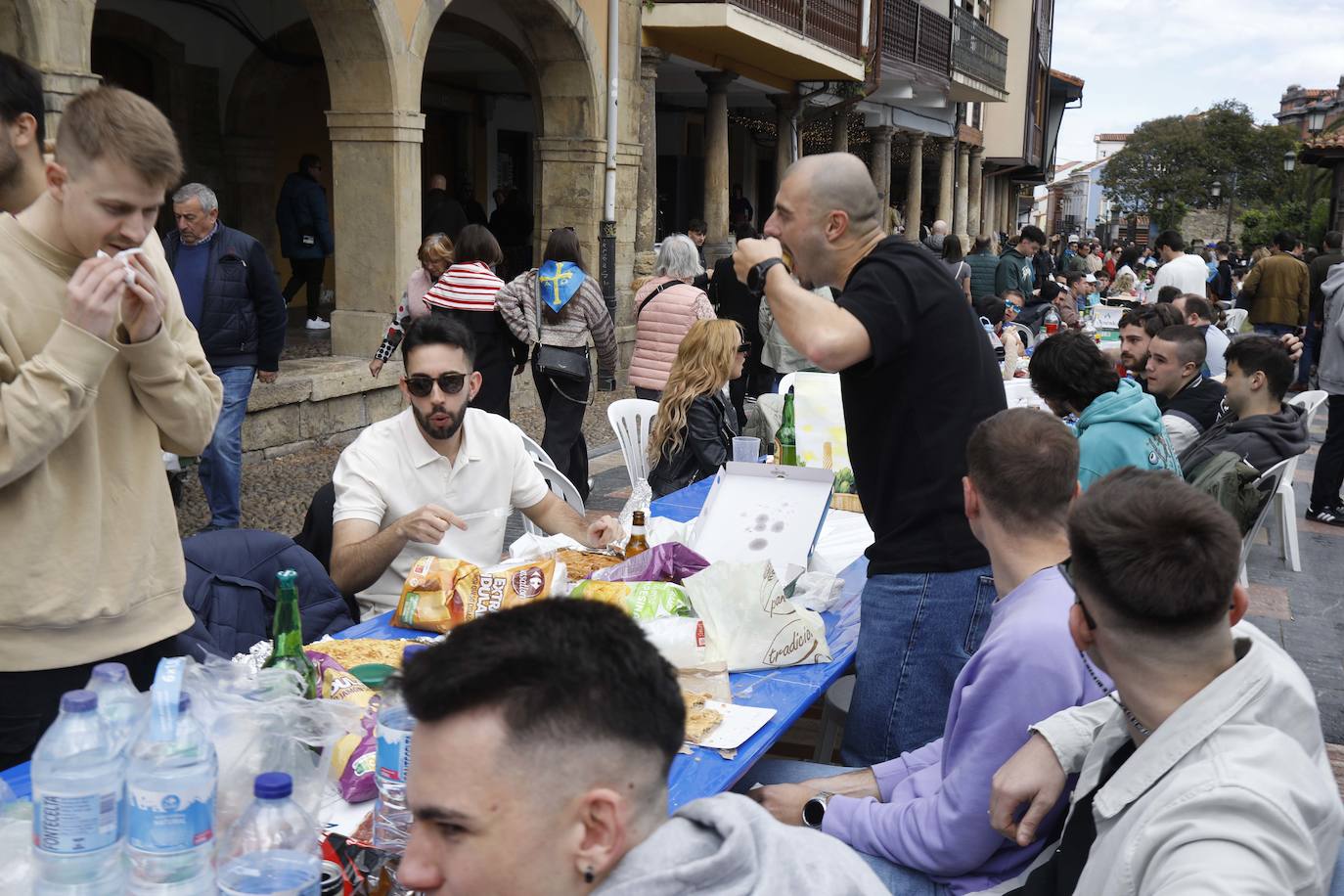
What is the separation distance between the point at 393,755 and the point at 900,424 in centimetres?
144

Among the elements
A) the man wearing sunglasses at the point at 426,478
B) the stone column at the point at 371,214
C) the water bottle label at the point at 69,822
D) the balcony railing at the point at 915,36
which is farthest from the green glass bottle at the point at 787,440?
the balcony railing at the point at 915,36

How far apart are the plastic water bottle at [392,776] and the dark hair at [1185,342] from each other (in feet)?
16.9

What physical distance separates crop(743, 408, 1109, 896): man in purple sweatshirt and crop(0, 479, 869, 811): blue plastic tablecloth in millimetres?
189

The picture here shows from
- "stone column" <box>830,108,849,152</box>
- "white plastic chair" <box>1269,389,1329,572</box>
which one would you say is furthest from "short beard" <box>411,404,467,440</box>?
"stone column" <box>830,108,849,152</box>

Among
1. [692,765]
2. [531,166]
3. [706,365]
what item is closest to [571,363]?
[706,365]

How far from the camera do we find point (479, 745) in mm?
1215

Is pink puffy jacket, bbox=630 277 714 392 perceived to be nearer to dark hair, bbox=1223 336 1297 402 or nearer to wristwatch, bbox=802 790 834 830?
dark hair, bbox=1223 336 1297 402

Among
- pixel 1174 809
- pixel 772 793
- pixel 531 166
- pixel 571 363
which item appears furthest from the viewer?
pixel 531 166

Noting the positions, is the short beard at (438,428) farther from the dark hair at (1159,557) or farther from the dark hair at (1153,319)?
the dark hair at (1153,319)

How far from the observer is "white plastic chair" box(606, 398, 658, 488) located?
6332 mm

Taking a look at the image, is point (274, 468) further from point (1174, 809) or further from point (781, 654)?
point (1174, 809)

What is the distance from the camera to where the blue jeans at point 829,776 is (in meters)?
2.39

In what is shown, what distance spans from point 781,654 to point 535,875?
178 centimetres

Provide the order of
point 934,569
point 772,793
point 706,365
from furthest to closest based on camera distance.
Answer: point 706,365 → point 934,569 → point 772,793
